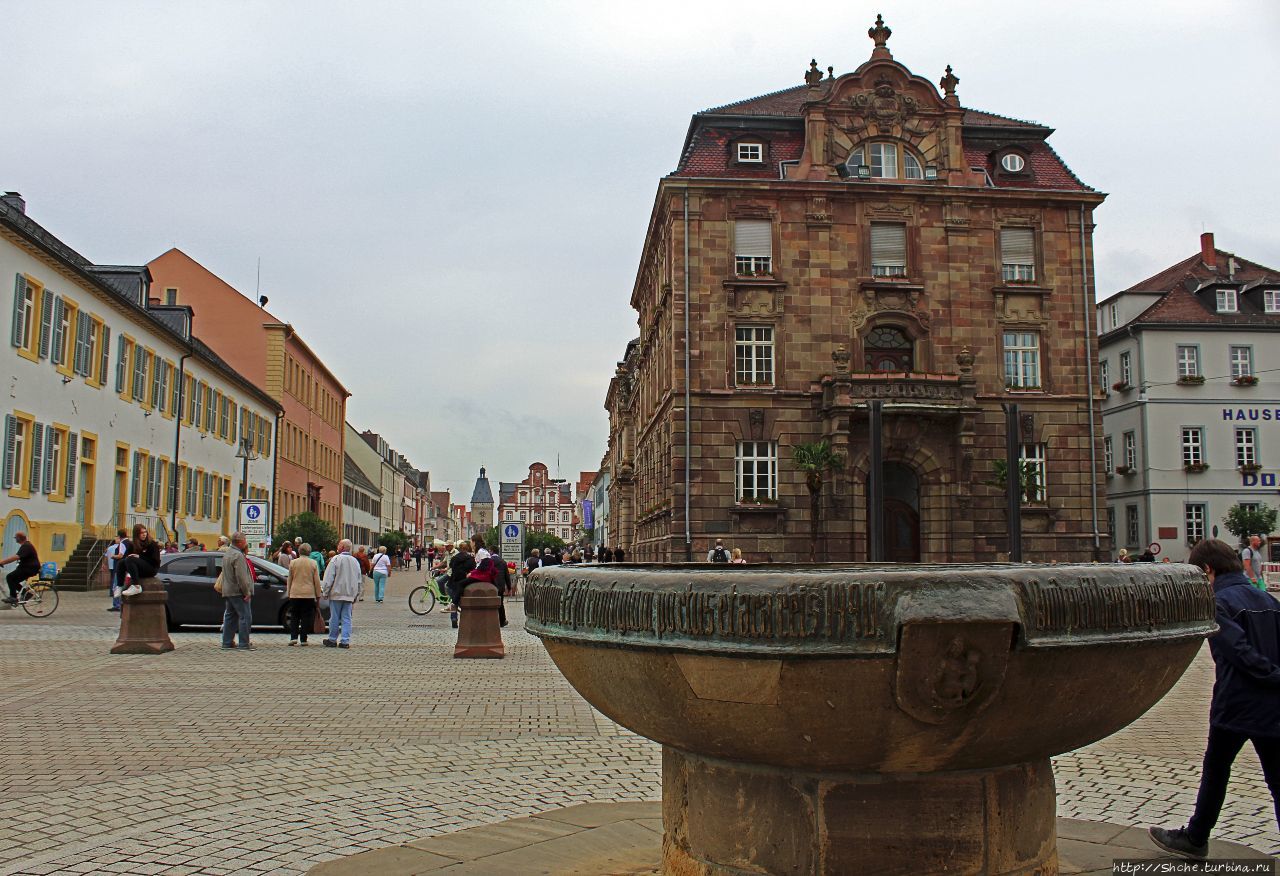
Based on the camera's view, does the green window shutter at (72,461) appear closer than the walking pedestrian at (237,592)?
No

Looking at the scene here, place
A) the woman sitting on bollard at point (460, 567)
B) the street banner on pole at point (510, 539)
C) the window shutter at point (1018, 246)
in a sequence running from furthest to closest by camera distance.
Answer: the window shutter at point (1018, 246) → the street banner on pole at point (510, 539) → the woman sitting on bollard at point (460, 567)

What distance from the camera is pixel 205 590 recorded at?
65.7ft

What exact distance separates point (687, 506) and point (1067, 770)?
2796 cm

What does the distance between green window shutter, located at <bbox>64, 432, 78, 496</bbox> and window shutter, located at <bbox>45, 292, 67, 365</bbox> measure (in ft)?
7.45

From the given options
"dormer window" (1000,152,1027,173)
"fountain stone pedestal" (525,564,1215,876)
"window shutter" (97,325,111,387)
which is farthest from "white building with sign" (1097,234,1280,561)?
"fountain stone pedestal" (525,564,1215,876)

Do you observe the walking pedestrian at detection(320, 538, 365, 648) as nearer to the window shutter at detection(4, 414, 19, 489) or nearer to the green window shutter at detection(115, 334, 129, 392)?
the window shutter at detection(4, 414, 19, 489)

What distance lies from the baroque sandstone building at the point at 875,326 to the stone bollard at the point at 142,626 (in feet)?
68.7

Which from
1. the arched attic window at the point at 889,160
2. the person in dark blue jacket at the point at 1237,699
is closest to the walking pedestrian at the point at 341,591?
the person in dark blue jacket at the point at 1237,699

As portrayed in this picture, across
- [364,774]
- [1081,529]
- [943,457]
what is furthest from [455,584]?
[1081,529]

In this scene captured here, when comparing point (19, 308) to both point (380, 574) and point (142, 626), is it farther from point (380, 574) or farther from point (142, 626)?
point (142, 626)

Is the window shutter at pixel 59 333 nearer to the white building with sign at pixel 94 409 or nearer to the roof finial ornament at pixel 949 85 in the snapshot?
the white building with sign at pixel 94 409

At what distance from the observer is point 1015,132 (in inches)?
1538

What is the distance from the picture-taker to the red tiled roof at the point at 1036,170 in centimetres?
3803

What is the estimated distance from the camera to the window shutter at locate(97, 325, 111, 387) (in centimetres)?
3338
